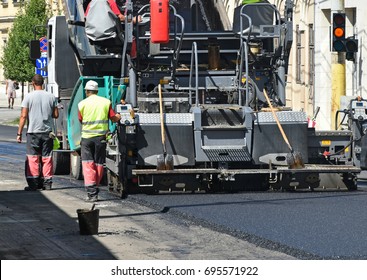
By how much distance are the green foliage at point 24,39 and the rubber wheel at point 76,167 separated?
1373 inches

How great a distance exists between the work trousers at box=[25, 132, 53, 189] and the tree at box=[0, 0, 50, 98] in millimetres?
37172

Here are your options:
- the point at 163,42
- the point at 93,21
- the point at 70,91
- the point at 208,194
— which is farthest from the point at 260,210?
the point at 70,91

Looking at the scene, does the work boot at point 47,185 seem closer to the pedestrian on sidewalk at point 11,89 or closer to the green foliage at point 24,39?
the green foliage at point 24,39

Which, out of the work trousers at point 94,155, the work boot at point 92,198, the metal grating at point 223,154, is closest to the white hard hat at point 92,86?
the work trousers at point 94,155

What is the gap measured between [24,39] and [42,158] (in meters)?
39.4

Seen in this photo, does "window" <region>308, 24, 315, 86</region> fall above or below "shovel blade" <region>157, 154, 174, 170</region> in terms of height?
above

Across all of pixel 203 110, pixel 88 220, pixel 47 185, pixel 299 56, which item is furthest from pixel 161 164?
pixel 299 56

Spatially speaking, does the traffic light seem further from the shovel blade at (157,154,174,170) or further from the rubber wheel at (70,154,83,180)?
the shovel blade at (157,154,174,170)

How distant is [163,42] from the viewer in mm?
19797

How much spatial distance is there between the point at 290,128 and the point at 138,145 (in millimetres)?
2226

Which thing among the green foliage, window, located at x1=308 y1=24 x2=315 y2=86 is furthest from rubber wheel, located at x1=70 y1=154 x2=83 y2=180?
the green foliage

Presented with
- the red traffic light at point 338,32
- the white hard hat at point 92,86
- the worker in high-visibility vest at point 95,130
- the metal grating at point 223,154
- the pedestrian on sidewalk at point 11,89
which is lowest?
the pedestrian on sidewalk at point 11,89

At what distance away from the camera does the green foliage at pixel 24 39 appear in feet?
192

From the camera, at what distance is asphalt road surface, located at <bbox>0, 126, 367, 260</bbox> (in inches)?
530
